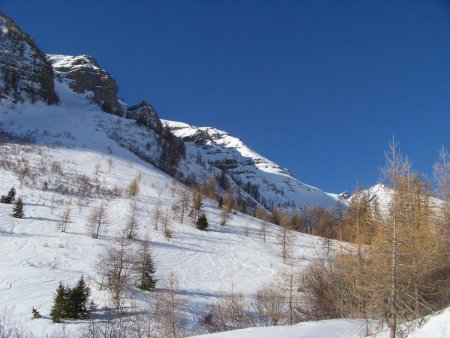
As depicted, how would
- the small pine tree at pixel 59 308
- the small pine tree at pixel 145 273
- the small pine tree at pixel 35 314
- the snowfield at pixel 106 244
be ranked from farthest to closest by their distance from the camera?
the small pine tree at pixel 145 273 < the snowfield at pixel 106 244 < the small pine tree at pixel 59 308 < the small pine tree at pixel 35 314

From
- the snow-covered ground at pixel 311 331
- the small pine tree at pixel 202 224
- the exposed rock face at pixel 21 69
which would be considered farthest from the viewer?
the exposed rock face at pixel 21 69

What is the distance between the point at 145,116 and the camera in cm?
15288

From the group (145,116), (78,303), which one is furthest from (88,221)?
(145,116)

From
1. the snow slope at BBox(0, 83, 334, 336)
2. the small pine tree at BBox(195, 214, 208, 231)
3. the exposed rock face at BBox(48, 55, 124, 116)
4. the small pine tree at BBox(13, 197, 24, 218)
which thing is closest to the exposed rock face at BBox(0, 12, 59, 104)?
the exposed rock face at BBox(48, 55, 124, 116)

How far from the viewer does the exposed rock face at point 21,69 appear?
386 ft

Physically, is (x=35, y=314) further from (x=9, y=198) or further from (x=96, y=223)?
(x=9, y=198)

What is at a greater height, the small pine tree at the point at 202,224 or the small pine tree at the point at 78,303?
the small pine tree at the point at 202,224

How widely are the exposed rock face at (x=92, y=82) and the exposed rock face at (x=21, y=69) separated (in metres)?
21.1

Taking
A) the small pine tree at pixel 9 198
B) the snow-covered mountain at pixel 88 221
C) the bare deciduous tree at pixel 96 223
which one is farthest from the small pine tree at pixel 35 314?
the small pine tree at pixel 9 198

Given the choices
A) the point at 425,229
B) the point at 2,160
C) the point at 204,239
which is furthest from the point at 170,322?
the point at 2,160

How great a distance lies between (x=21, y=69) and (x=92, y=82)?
42946 mm

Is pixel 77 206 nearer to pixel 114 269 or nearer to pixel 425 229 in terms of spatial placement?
pixel 114 269

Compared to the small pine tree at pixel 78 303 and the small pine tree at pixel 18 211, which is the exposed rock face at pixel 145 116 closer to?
the small pine tree at pixel 18 211

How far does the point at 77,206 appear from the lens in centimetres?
5434
